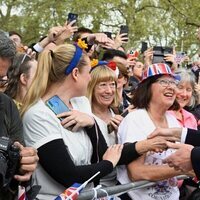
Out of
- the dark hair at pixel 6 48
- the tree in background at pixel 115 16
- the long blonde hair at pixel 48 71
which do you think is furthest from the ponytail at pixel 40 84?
the tree in background at pixel 115 16

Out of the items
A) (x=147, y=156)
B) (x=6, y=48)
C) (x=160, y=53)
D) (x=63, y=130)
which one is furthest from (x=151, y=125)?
(x=160, y=53)

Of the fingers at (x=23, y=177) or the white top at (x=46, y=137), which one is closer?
the fingers at (x=23, y=177)

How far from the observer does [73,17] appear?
602 centimetres

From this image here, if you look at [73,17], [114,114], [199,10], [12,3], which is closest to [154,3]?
[199,10]

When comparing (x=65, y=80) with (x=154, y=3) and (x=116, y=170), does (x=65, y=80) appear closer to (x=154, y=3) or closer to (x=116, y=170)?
(x=116, y=170)

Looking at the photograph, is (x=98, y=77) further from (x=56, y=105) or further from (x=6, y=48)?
(x=6, y=48)

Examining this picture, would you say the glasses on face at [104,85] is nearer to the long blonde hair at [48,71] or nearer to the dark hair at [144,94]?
the dark hair at [144,94]

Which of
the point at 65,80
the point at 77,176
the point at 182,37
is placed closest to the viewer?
the point at 77,176

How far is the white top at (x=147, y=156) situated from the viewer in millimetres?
3770

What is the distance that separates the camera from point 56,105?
3.24 metres

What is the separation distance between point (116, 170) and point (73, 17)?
2736 millimetres

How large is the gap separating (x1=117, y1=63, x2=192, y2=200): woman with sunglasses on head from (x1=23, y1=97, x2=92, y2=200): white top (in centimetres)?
64

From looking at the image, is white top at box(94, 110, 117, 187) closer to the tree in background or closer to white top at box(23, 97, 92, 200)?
white top at box(23, 97, 92, 200)

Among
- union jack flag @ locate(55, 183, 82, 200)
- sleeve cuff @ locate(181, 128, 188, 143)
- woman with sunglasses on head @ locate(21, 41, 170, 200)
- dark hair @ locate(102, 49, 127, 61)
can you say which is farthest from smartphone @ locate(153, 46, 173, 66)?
union jack flag @ locate(55, 183, 82, 200)
